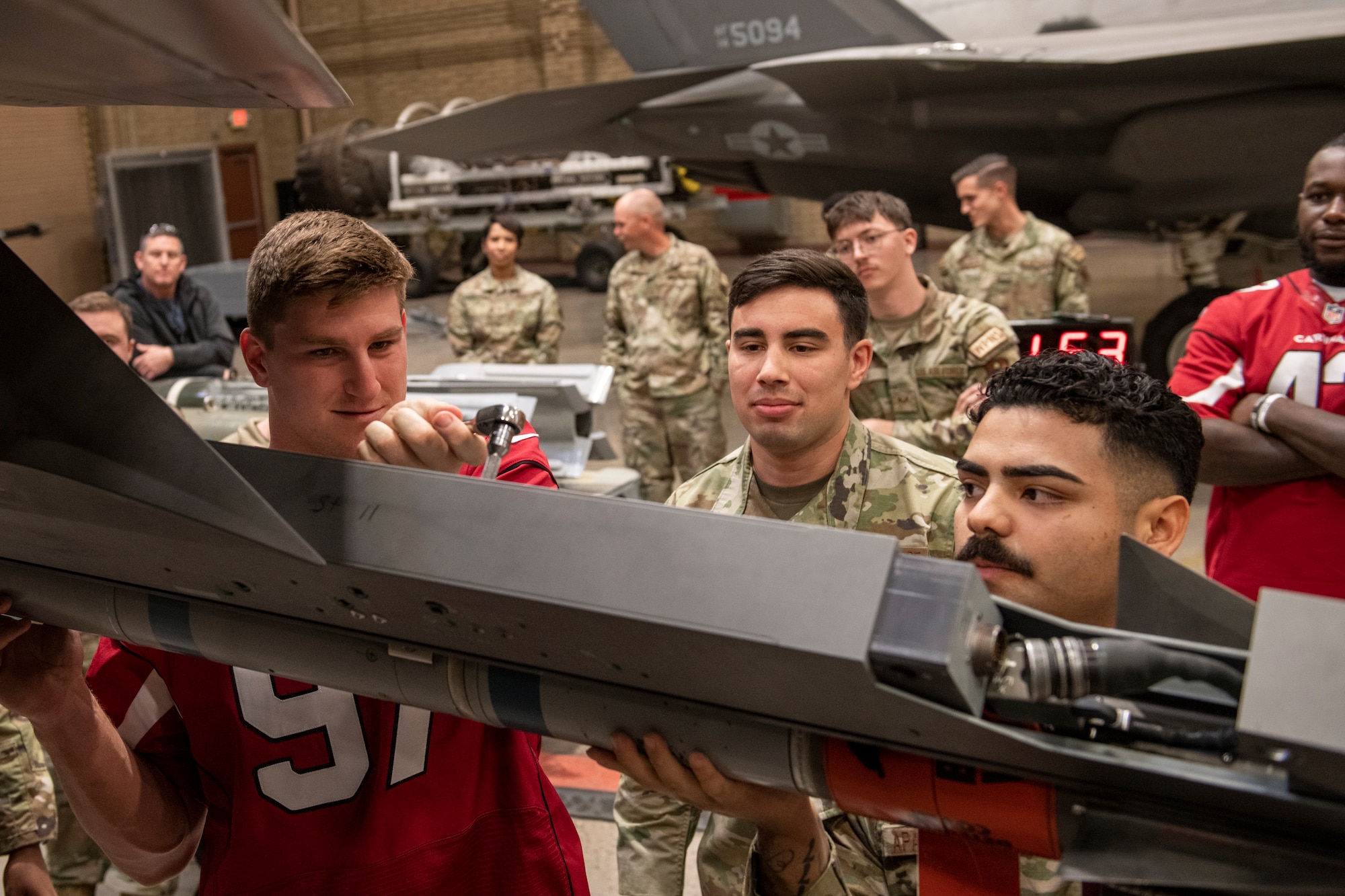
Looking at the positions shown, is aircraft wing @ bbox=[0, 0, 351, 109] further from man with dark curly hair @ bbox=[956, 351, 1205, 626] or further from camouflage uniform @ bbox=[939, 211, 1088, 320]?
camouflage uniform @ bbox=[939, 211, 1088, 320]

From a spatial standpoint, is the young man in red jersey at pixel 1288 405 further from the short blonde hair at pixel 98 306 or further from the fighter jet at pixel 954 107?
the fighter jet at pixel 954 107

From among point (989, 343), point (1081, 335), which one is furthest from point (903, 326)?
point (1081, 335)

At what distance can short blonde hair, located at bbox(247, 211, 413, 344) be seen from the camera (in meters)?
1.54

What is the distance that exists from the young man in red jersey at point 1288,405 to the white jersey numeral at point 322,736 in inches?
83.4

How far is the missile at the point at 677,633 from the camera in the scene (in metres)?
0.94

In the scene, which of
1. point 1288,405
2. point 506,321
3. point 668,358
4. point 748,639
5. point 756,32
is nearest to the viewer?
point 748,639

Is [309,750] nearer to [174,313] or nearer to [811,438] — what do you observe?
[811,438]

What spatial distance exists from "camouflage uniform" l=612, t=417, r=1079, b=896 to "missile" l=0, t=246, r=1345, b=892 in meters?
0.41

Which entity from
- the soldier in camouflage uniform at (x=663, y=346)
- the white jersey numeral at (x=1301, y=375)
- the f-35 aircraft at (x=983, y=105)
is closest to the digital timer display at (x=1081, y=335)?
the white jersey numeral at (x=1301, y=375)

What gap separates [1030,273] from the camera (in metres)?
6.28

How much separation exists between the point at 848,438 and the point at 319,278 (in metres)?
1.32

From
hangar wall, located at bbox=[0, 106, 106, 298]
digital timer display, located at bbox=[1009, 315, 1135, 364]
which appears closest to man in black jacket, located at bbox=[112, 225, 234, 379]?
digital timer display, located at bbox=[1009, 315, 1135, 364]

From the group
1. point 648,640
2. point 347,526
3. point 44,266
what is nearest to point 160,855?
point 347,526

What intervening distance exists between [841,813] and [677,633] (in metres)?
0.95
